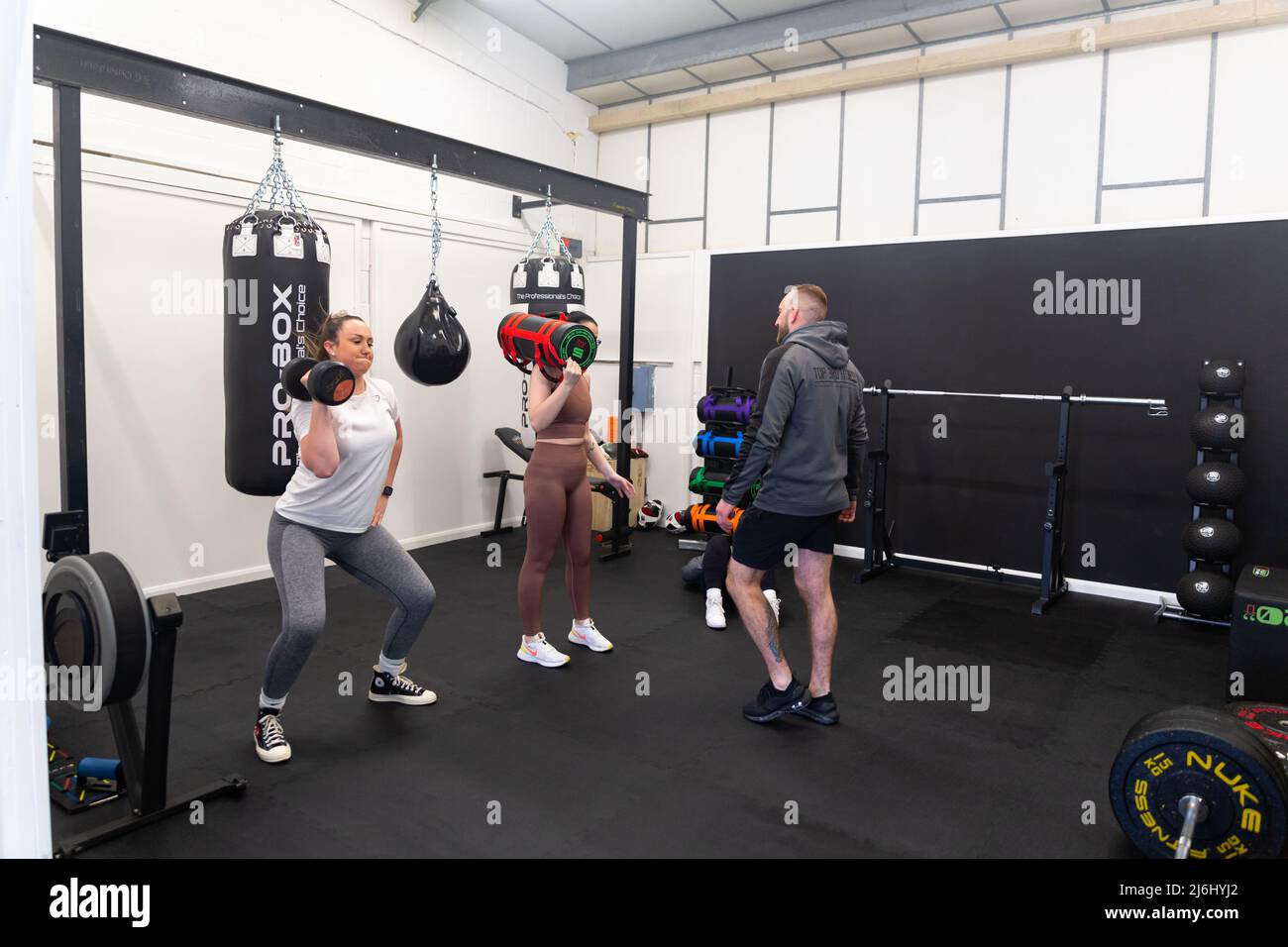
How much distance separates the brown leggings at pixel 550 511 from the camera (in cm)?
363

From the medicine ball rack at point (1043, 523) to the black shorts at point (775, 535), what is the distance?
2127 millimetres

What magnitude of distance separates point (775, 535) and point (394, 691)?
1579 millimetres

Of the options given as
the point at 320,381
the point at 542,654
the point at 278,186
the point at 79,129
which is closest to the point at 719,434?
the point at 542,654

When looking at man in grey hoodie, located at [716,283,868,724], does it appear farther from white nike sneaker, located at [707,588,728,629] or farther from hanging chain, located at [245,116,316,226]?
hanging chain, located at [245,116,316,226]

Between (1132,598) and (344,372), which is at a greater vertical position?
(344,372)

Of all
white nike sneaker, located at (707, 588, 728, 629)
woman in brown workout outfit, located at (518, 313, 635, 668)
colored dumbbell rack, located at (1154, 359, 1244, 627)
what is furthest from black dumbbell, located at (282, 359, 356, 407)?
colored dumbbell rack, located at (1154, 359, 1244, 627)

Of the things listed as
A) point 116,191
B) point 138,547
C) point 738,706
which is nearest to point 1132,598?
point 738,706

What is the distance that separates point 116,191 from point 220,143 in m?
0.69

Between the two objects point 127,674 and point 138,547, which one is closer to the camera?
point 127,674

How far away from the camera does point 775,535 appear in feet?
10.3

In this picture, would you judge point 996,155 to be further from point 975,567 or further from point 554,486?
point 554,486
